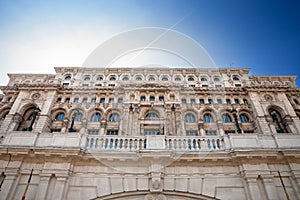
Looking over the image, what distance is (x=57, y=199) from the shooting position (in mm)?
8406

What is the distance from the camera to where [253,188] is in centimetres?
858

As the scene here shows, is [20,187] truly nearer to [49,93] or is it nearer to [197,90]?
[49,93]

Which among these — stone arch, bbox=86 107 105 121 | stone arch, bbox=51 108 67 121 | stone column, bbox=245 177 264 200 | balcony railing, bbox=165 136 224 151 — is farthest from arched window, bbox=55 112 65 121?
stone column, bbox=245 177 264 200

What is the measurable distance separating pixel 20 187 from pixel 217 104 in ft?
93.1

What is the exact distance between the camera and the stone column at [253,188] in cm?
835

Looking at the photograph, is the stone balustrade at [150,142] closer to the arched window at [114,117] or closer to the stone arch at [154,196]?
the stone arch at [154,196]

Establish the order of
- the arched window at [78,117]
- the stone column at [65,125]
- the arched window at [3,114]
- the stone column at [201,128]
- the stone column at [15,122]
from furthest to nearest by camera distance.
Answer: the arched window at [3,114] < the arched window at [78,117] < the stone column at [65,125] < the stone column at [15,122] < the stone column at [201,128]

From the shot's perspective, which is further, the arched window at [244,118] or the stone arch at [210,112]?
the arched window at [244,118]

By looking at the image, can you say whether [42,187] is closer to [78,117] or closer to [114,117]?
[114,117]

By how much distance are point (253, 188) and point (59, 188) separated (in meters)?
9.36

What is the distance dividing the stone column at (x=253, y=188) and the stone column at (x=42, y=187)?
9.78 meters

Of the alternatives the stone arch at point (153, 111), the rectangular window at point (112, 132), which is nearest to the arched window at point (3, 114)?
the rectangular window at point (112, 132)

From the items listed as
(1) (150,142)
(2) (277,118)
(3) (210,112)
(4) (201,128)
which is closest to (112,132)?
(4) (201,128)

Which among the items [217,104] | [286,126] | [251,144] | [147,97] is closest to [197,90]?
[217,104]
